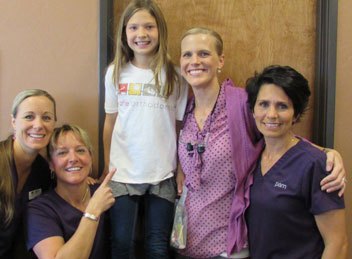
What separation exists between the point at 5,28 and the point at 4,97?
1.11ft

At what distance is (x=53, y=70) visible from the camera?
5.89 feet

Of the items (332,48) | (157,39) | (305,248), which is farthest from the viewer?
(332,48)

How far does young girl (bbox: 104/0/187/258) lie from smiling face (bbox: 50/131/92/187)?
0.16 m

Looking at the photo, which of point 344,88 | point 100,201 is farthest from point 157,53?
point 344,88

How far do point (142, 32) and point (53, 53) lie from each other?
53 centimetres

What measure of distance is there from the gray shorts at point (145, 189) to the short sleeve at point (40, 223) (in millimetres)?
285

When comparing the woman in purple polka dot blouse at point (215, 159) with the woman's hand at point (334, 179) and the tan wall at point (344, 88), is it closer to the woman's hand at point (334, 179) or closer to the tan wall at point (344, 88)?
the woman's hand at point (334, 179)

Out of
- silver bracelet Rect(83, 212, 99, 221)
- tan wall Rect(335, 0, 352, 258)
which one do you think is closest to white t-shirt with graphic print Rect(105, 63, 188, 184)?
silver bracelet Rect(83, 212, 99, 221)

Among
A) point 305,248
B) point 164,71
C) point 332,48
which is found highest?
point 332,48

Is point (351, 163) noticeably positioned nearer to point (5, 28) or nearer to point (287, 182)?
point (287, 182)

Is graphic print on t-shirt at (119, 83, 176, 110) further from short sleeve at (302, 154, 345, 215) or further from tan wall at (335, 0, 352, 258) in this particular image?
tan wall at (335, 0, 352, 258)

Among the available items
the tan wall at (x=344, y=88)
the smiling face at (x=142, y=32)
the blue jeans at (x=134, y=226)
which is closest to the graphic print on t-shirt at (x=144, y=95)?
the smiling face at (x=142, y=32)

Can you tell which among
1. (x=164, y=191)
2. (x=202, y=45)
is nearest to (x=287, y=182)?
(x=164, y=191)

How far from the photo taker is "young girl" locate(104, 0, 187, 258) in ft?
5.05
